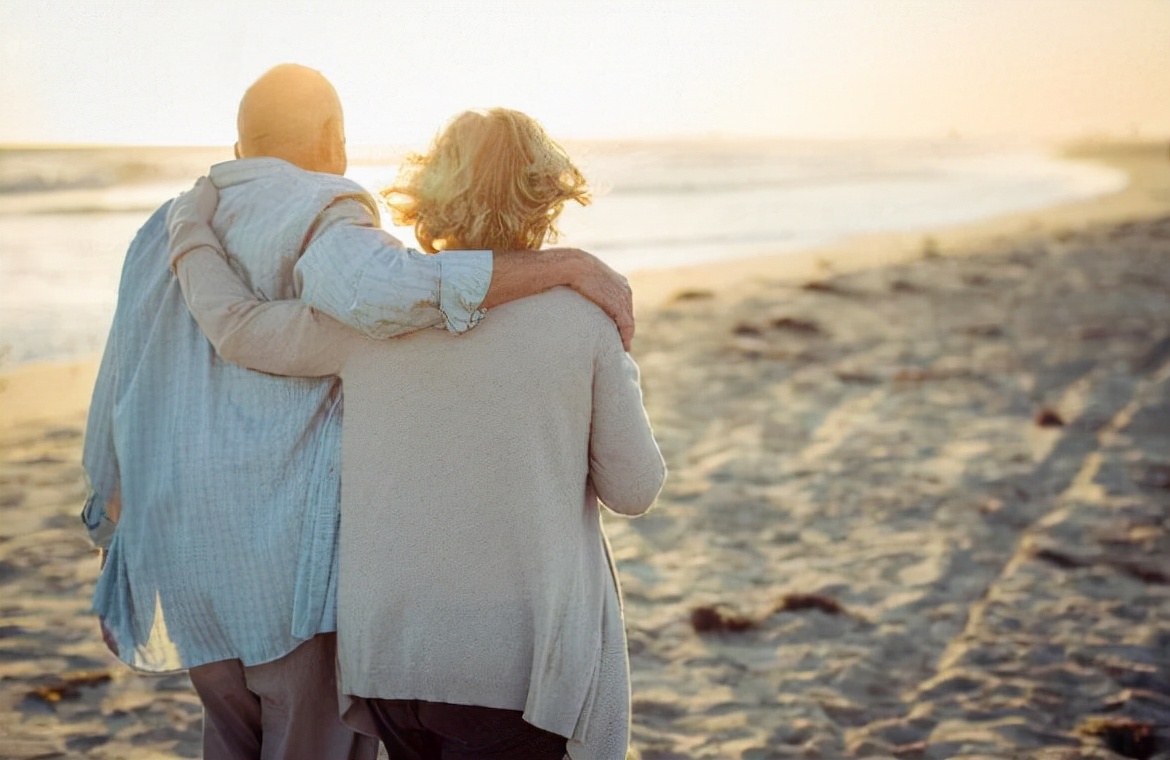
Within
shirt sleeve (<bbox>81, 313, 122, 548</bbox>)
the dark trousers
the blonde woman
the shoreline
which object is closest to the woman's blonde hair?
the blonde woman

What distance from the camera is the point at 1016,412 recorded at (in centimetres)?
737

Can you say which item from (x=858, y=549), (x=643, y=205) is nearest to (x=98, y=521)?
(x=858, y=549)

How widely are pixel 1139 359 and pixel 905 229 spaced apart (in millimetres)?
9627

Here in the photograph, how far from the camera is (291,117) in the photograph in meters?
2.37

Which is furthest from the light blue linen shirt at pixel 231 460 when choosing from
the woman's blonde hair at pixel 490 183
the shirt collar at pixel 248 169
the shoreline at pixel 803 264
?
the shoreline at pixel 803 264

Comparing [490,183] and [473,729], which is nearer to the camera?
[490,183]

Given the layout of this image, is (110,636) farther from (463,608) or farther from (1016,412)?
(1016,412)

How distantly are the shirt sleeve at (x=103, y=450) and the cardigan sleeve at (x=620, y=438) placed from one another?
87 centimetres

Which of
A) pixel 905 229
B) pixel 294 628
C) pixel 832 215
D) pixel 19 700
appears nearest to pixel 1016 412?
pixel 19 700

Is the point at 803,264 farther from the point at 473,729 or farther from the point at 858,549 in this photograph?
the point at 473,729

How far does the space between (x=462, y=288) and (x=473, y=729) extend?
0.77m

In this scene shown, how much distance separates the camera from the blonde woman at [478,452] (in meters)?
2.16

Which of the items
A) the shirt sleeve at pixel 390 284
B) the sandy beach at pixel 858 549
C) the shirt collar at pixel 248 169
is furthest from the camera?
the sandy beach at pixel 858 549

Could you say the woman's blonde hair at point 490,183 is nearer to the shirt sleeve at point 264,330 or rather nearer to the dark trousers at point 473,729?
the shirt sleeve at point 264,330
